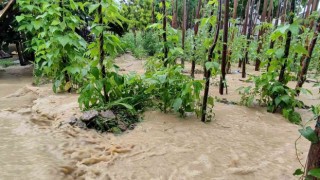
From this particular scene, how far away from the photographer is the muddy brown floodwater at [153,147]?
234 cm

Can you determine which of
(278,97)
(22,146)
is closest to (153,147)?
(22,146)

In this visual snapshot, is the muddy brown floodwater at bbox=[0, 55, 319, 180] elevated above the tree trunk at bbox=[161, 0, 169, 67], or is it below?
below

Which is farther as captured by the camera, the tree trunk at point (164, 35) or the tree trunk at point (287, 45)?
the tree trunk at point (164, 35)

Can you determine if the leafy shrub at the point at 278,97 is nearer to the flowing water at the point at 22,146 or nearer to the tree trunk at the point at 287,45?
the tree trunk at the point at 287,45

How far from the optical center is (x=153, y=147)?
108 inches

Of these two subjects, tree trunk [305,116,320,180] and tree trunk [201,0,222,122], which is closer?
tree trunk [305,116,320,180]

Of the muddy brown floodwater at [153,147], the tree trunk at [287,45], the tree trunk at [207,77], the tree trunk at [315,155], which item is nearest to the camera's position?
the tree trunk at [315,155]

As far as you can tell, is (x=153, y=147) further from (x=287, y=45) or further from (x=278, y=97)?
(x=287, y=45)

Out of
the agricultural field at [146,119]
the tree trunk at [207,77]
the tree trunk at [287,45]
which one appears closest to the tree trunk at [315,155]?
the agricultural field at [146,119]

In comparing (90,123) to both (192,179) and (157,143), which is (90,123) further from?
(192,179)

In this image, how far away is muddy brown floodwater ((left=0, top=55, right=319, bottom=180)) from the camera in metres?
2.34

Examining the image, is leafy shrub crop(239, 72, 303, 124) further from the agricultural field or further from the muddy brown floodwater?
the muddy brown floodwater

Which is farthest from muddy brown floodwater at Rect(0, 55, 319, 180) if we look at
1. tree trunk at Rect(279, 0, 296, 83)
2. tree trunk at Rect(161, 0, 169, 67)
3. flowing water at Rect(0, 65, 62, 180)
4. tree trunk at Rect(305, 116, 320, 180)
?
tree trunk at Rect(305, 116, 320, 180)

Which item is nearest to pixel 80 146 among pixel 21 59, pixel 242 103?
pixel 242 103
